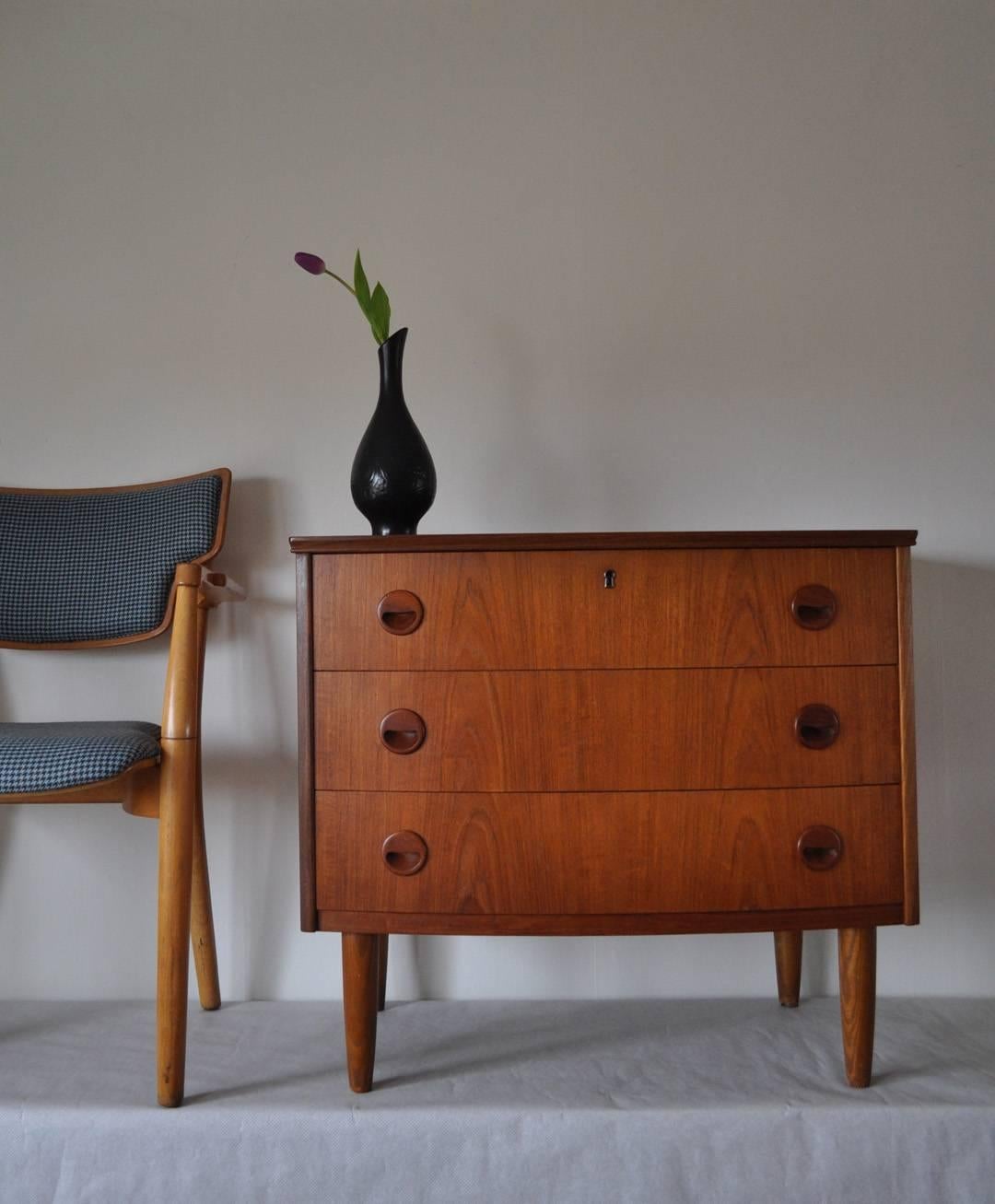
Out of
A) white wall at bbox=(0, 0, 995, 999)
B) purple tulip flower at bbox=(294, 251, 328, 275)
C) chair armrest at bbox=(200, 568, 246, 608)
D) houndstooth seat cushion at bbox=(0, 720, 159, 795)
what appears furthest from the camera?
white wall at bbox=(0, 0, 995, 999)

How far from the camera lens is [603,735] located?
1085 millimetres

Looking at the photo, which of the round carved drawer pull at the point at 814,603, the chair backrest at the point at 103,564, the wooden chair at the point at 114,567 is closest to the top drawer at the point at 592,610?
the round carved drawer pull at the point at 814,603

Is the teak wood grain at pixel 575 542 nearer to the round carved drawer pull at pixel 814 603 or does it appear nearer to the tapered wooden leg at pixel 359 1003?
the round carved drawer pull at pixel 814 603

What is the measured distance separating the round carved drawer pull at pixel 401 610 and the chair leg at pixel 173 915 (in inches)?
11.8

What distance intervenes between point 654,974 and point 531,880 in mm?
581

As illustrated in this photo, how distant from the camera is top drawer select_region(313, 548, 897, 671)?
109cm

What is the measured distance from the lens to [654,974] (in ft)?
4.97

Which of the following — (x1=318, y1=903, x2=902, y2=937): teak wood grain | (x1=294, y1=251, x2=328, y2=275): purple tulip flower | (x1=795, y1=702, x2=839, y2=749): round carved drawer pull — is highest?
(x1=294, y1=251, x2=328, y2=275): purple tulip flower

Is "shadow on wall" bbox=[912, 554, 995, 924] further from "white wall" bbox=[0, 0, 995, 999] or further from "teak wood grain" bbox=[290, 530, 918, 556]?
"teak wood grain" bbox=[290, 530, 918, 556]

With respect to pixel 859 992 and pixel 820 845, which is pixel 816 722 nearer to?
pixel 820 845

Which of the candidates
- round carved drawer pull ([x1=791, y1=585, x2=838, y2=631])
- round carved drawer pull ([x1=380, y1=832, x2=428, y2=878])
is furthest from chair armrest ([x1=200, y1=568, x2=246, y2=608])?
round carved drawer pull ([x1=791, y1=585, x2=838, y2=631])

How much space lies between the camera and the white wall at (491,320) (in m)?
1.54

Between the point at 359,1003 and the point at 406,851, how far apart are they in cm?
21

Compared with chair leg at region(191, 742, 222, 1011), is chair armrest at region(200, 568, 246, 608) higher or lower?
higher
